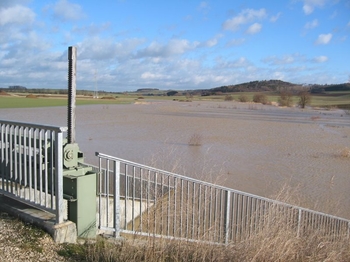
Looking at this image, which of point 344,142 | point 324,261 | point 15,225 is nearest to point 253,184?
point 324,261

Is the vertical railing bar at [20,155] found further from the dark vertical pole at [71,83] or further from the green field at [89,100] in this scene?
the green field at [89,100]

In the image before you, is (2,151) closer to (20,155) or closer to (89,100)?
(20,155)

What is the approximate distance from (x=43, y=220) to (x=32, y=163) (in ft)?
2.96

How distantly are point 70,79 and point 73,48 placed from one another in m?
0.44

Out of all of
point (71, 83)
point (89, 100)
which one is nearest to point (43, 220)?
point (71, 83)

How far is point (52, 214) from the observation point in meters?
5.51

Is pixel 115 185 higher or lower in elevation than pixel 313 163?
higher

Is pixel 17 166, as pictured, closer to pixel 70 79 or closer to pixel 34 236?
pixel 34 236

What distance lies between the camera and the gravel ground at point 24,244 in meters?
4.51

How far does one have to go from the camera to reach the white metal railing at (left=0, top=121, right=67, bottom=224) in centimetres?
502

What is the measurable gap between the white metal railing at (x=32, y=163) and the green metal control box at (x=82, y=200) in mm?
145

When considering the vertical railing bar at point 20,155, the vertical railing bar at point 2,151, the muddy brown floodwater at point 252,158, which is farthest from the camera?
the muddy brown floodwater at point 252,158

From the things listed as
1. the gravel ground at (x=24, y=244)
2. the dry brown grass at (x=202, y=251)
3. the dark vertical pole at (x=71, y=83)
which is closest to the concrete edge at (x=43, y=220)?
the gravel ground at (x=24, y=244)

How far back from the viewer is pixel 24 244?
4754 millimetres
